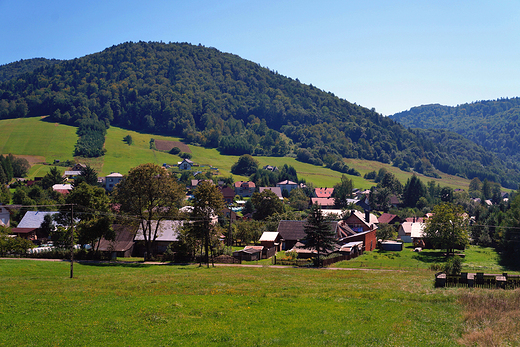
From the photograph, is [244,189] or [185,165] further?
[185,165]

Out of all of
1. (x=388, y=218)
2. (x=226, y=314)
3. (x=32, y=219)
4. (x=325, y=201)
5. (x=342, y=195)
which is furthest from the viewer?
(x=325, y=201)

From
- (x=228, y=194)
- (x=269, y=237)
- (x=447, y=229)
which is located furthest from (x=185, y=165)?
(x=447, y=229)

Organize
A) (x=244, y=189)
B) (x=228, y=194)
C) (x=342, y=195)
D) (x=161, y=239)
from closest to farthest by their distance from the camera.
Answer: (x=161, y=239)
(x=342, y=195)
(x=228, y=194)
(x=244, y=189)

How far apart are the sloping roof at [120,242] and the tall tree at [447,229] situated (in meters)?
46.2

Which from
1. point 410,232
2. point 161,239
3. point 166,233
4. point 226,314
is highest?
point 166,233

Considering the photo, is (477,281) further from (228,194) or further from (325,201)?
(228,194)

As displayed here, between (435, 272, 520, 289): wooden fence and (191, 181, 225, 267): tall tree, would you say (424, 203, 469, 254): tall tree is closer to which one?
(191, 181, 225, 267): tall tree

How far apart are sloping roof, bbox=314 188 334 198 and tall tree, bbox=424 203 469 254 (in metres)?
95.8

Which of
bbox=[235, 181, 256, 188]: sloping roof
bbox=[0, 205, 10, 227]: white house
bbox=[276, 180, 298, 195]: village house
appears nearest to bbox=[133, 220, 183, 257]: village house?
bbox=[0, 205, 10, 227]: white house

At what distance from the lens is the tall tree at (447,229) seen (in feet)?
203

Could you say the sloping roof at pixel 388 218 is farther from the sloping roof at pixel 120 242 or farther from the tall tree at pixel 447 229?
A: the sloping roof at pixel 120 242

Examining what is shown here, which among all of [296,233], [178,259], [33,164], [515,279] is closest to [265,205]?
[296,233]

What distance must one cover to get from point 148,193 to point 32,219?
38.1m

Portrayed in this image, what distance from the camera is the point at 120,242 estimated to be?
5641 cm
